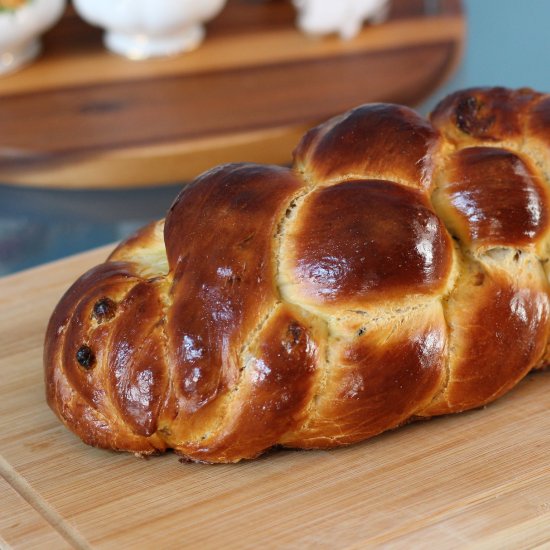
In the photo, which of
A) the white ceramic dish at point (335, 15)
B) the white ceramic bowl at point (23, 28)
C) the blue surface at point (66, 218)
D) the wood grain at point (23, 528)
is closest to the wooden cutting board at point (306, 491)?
the wood grain at point (23, 528)

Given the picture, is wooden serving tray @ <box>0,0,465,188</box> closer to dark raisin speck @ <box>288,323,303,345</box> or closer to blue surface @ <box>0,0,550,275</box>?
blue surface @ <box>0,0,550,275</box>

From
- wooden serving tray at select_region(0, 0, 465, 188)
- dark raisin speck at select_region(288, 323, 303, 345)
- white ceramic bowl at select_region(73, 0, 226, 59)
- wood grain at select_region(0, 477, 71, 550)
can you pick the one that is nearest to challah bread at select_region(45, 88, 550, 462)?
dark raisin speck at select_region(288, 323, 303, 345)

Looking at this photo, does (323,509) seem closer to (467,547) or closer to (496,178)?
(467,547)

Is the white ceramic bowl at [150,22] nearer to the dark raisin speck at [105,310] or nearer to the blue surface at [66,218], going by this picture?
the blue surface at [66,218]

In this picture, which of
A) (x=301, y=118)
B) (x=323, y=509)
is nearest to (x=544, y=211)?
(x=323, y=509)

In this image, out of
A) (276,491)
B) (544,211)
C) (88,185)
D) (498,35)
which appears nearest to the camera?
(276,491)
